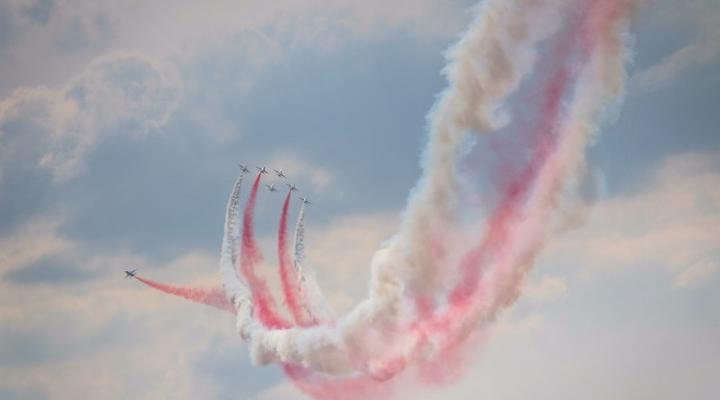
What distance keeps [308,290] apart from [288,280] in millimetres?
2266

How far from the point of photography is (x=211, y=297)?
210 ft

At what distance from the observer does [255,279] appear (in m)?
62.8

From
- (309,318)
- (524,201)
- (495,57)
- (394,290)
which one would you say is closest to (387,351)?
(394,290)

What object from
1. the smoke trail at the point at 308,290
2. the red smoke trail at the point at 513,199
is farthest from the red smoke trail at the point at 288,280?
the red smoke trail at the point at 513,199

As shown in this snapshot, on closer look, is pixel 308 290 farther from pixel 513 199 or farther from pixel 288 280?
pixel 513 199

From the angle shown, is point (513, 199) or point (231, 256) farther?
point (231, 256)

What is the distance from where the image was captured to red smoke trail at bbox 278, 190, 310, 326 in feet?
195

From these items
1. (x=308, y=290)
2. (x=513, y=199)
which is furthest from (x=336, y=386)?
(x=513, y=199)

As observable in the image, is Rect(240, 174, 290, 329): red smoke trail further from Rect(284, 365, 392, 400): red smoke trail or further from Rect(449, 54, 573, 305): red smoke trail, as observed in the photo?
Rect(449, 54, 573, 305): red smoke trail

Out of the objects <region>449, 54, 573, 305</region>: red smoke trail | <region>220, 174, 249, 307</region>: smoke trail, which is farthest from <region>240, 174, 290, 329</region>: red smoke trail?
<region>449, 54, 573, 305</region>: red smoke trail

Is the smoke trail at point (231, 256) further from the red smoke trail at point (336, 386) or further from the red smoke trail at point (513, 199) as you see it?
the red smoke trail at point (513, 199)

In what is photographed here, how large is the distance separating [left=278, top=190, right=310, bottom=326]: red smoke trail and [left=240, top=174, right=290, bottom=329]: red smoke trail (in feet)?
3.95

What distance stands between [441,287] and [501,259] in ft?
13.7

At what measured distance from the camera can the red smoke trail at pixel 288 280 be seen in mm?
59312
